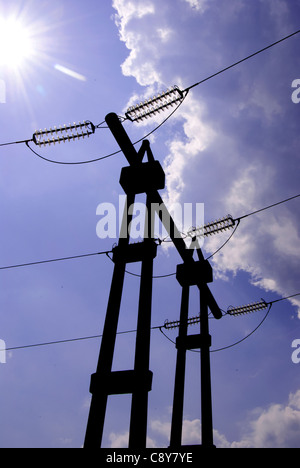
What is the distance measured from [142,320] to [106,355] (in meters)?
0.87

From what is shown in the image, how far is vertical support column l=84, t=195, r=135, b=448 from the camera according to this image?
Result: 5590 mm

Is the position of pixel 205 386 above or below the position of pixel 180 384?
above

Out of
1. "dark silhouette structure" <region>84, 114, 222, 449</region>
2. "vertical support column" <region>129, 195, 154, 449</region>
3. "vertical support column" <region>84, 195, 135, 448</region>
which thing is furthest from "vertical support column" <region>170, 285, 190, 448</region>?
"vertical support column" <region>84, 195, 135, 448</region>

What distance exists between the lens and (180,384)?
415 inches

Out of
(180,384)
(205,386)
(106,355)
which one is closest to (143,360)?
(106,355)

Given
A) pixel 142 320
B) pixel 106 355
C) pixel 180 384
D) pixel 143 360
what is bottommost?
pixel 143 360

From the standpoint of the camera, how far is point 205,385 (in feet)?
35.5

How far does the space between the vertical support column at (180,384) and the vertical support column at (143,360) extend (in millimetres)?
4740

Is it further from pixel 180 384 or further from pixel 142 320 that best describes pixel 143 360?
pixel 180 384

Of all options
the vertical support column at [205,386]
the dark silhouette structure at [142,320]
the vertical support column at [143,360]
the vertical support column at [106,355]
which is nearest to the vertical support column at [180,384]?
the dark silhouette structure at [142,320]

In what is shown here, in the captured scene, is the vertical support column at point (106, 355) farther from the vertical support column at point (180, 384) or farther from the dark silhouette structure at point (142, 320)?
the vertical support column at point (180, 384)

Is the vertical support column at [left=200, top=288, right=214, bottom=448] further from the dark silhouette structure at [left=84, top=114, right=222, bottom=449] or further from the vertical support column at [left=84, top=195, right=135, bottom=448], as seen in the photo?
the vertical support column at [left=84, top=195, right=135, bottom=448]
